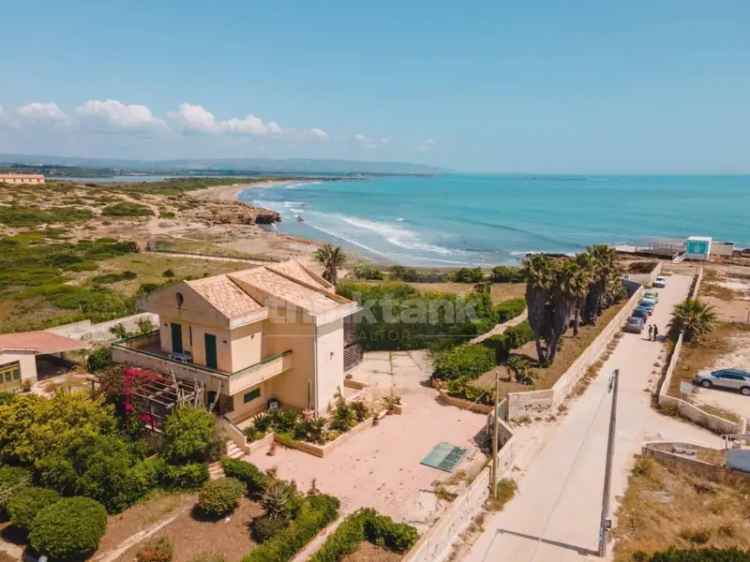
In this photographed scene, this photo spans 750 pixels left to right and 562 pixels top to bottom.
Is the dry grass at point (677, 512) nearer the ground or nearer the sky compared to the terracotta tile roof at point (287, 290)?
nearer the ground

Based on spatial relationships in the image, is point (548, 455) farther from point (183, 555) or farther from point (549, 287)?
point (183, 555)

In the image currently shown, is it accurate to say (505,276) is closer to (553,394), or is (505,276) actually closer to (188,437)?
(553,394)

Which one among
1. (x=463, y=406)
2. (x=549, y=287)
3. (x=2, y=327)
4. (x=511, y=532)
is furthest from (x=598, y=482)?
(x=2, y=327)

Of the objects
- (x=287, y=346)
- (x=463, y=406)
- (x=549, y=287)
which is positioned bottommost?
(x=463, y=406)

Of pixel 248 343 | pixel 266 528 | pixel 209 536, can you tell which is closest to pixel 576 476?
pixel 266 528

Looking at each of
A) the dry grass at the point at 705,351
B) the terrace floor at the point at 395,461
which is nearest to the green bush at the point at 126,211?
the terrace floor at the point at 395,461

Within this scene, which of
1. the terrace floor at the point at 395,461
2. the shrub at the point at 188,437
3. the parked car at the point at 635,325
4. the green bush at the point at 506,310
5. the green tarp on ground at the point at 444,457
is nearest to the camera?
the terrace floor at the point at 395,461

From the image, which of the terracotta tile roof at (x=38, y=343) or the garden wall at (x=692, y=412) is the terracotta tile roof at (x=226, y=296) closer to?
the terracotta tile roof at (x=38, y=343)

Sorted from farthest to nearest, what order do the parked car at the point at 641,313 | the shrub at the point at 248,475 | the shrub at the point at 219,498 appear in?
1. the parked car at the point at 641,313
2. the shrub at the point at 248,475
3. the shrub at the point at 219,498

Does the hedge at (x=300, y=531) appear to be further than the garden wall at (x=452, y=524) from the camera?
No
